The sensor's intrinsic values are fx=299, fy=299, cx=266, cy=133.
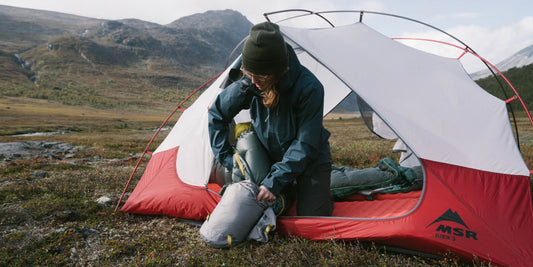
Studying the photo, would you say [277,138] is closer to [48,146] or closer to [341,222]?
[341,222]

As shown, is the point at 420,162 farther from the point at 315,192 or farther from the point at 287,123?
the point at 287,123

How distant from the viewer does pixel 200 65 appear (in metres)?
197

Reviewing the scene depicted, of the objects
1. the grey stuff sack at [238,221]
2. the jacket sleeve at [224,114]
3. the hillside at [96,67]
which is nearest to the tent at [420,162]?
the grey stuff sack at [238,221]

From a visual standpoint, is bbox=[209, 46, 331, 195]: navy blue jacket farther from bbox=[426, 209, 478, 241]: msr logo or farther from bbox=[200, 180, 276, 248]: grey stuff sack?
bbox=[426, 209, 478, 241]: msr logo

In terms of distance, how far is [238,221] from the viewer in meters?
3.29

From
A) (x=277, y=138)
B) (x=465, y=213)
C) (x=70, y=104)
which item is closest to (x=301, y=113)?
(x=277, y=138)

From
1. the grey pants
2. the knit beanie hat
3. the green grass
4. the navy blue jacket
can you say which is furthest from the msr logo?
the knit beanie hat

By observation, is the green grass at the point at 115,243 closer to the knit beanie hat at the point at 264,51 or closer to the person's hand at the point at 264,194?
the person's hand at the point at 264,194

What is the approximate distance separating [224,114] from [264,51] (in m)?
1.19

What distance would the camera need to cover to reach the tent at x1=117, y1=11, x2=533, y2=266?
10.1 feet

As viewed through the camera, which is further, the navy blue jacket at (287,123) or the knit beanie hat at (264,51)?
the navy blue jacket at (287,123)

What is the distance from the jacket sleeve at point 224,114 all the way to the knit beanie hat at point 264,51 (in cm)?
65

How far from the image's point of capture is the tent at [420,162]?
307cm

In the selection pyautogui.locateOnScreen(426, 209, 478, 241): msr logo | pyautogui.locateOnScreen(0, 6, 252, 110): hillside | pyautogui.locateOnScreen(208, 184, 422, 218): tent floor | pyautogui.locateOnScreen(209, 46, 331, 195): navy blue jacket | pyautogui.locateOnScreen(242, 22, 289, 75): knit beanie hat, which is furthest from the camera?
pyautogui.locateOnScreen(0, 6, 252, 110): hillside
